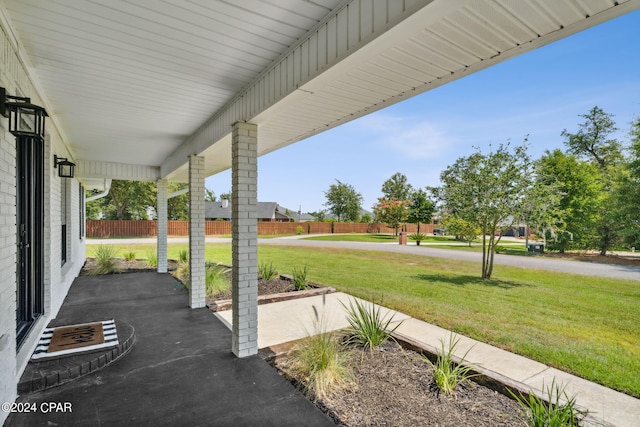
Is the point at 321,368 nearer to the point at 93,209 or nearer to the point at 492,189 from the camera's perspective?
the point at 492,189

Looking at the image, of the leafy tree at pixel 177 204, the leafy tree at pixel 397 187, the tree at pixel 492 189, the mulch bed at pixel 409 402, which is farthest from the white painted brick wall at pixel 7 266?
the leafy tree at pixel 397 187

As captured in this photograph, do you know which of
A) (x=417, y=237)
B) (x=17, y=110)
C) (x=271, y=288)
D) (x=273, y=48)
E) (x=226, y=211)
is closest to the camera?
(x=17, y=110)

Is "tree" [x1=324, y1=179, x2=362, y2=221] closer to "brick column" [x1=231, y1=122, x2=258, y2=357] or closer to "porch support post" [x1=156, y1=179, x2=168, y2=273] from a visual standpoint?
"porch support post" [x1=156, y1=179, x2=168, y2=273]

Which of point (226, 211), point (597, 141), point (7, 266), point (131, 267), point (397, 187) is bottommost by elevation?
point (131, 267)

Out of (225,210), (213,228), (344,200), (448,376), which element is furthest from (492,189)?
(344,200)

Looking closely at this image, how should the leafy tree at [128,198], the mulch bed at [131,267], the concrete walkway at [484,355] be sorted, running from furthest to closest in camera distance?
the leafy tree at [128,198] < the mulch bed at [131,267] < the concrete walkway at [484,355]

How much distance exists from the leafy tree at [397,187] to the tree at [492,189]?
31.9 meters

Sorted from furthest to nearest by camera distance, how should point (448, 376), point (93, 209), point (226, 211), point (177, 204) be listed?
point (226, 211) < point (177, 204) < point (93, 209) < point (448, 376)

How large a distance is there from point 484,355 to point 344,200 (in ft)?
143

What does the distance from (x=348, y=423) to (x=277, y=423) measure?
1.74 ft

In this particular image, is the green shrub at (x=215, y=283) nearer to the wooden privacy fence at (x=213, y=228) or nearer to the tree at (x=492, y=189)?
the tree at (x=492, y=189)

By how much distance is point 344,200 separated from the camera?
1847 inches

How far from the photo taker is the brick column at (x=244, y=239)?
3.53 m

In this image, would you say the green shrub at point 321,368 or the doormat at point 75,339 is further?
the doormat at point 75,339
